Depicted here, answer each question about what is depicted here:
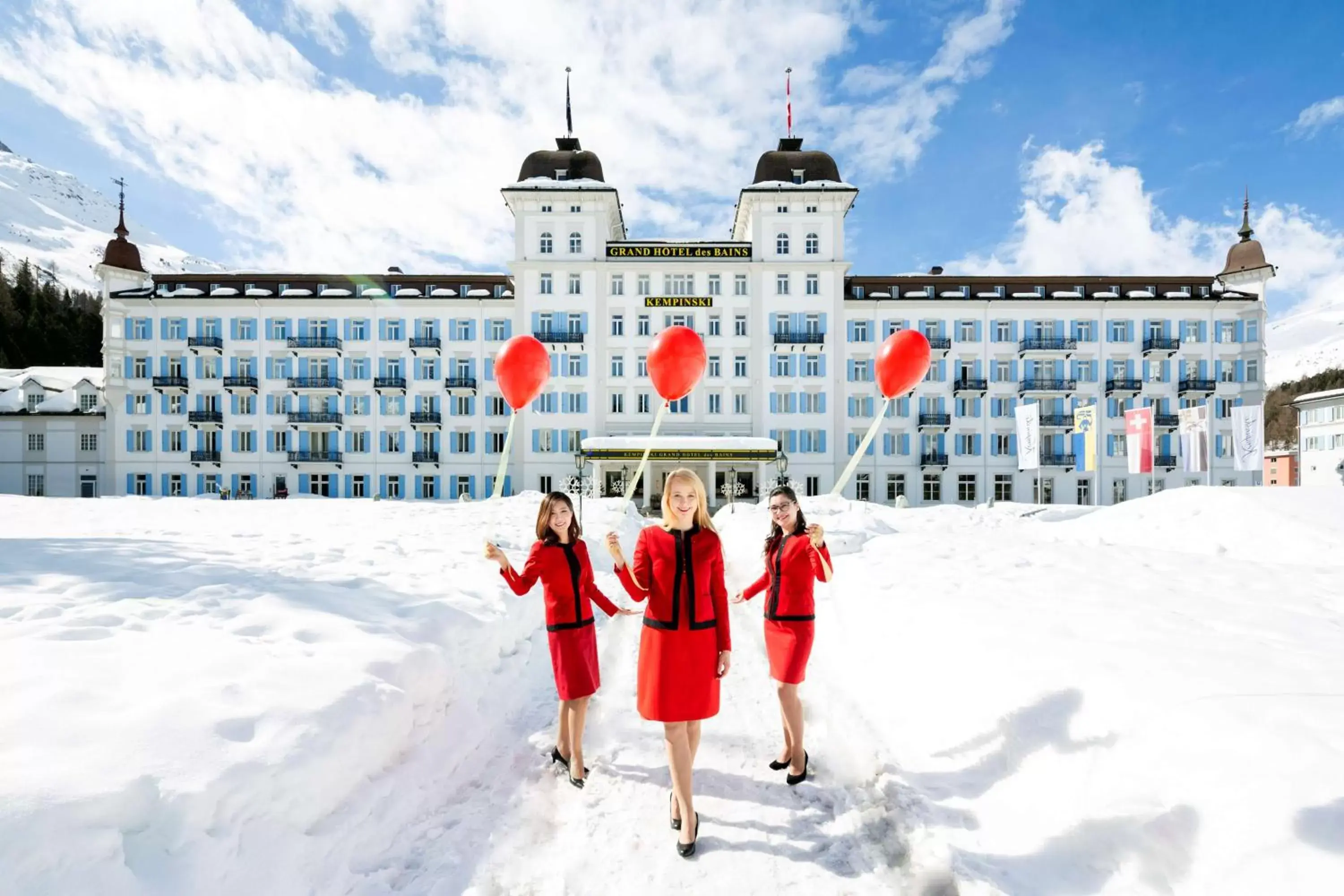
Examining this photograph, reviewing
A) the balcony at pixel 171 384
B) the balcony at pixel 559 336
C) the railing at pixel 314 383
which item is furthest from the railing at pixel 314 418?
the balcony at pixel 559 336

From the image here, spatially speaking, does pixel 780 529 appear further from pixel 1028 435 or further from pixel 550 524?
pixel 1028 435

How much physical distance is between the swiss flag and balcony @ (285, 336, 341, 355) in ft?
133

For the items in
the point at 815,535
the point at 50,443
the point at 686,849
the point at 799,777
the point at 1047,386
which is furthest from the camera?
the point at 50,443

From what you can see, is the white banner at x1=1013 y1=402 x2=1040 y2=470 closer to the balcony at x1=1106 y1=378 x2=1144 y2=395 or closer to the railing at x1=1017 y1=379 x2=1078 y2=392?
the railing at x1=1017 y1=379 x2=1078 y2=392

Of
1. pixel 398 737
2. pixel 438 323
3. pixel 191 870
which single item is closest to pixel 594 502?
pixel 438 323

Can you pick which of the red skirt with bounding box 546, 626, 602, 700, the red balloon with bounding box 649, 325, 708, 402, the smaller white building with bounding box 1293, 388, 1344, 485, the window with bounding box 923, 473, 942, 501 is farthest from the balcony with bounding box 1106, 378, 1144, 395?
the red skirt with bounding box 546, 626, 602, 700

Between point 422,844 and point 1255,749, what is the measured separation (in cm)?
483

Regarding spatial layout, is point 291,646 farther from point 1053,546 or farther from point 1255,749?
point 1053,546

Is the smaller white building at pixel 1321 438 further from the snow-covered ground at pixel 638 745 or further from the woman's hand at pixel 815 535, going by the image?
the woman's hand at pixel 815 535

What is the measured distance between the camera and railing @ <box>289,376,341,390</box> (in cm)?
3350

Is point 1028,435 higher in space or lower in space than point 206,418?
lower

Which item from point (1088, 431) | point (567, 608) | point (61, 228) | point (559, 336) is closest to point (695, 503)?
point (567, 608)

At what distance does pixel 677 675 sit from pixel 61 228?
21406 cm

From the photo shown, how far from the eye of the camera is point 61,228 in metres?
139
